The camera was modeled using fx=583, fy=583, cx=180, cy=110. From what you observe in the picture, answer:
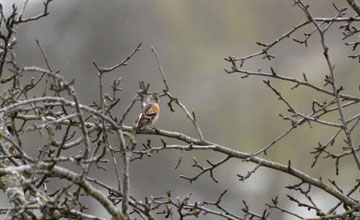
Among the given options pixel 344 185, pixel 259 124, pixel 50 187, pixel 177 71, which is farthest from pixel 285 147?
pixel 50 187

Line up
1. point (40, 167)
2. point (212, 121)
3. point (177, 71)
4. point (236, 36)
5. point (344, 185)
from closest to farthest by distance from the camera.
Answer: point (40, 167)
point (344, 185)
point (212, 121)
point (177, 71)
point (236, 36)

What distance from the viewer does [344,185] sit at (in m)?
22.5

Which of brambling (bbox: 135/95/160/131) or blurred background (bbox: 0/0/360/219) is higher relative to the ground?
blurred background (bbox: 0/0/360/219)

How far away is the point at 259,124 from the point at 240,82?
263cm

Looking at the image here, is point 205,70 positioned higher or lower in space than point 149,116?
higher

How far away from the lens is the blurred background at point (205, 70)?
20.8 metres

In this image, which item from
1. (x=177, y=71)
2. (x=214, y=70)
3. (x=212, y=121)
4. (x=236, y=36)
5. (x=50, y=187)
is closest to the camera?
(x=50, y=187)

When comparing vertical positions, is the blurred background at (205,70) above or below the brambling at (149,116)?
above

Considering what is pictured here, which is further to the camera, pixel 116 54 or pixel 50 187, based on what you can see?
pixel 116 54

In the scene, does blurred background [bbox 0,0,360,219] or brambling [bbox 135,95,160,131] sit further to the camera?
blurred background [bbox 0,0,360,219]

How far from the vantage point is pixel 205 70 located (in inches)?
1163

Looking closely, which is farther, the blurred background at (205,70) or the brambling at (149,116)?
the blurred background at (205,70)

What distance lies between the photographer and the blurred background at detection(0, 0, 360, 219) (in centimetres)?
2080

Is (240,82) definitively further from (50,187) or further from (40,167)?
(40,167)
